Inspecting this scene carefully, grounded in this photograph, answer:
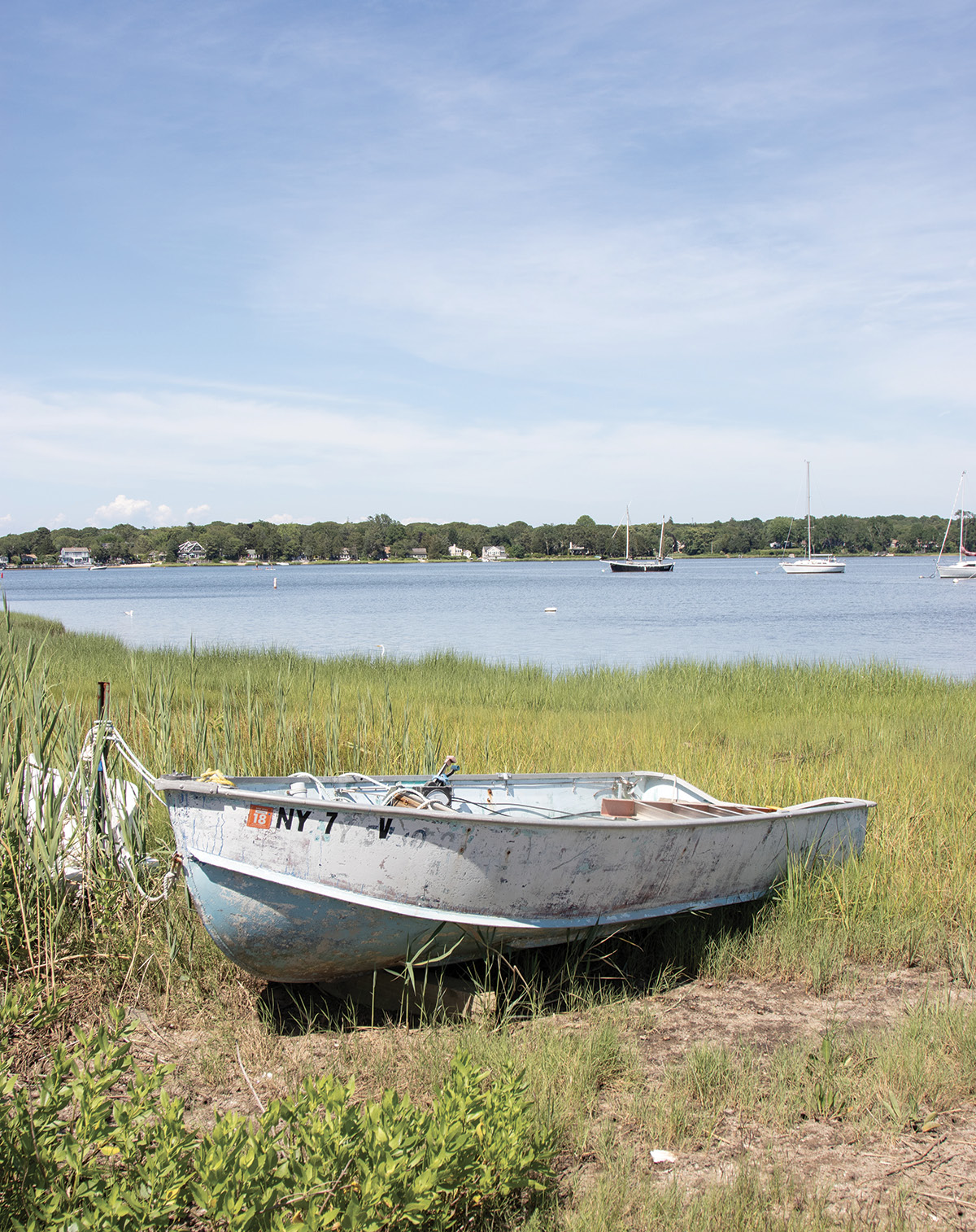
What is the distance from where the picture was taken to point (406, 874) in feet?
13.1

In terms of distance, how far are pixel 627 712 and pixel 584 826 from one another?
304 inches

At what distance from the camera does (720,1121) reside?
11.2ft

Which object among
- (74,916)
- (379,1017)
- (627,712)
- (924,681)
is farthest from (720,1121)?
(924,681)

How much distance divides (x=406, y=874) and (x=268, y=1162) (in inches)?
66.9

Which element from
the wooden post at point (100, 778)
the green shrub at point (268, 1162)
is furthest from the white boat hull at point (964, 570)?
the green shrub at point (268, 1162)

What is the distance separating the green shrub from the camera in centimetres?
223

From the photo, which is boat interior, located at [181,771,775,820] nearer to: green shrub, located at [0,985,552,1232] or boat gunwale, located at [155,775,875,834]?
boat gunwale, located at [155,775,875,834]

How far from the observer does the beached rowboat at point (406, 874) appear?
388 cm

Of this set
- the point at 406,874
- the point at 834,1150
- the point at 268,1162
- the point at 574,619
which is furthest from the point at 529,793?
the point at 574,619

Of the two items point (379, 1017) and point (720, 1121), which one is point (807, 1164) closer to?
point (720, 1121)

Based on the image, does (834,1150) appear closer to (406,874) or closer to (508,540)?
(406,874)

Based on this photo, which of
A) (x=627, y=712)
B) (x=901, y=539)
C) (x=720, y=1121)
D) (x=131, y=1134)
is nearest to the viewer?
(x=131, y=1134)

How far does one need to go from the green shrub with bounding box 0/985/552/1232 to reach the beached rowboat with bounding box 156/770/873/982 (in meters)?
1.11

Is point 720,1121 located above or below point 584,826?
below
